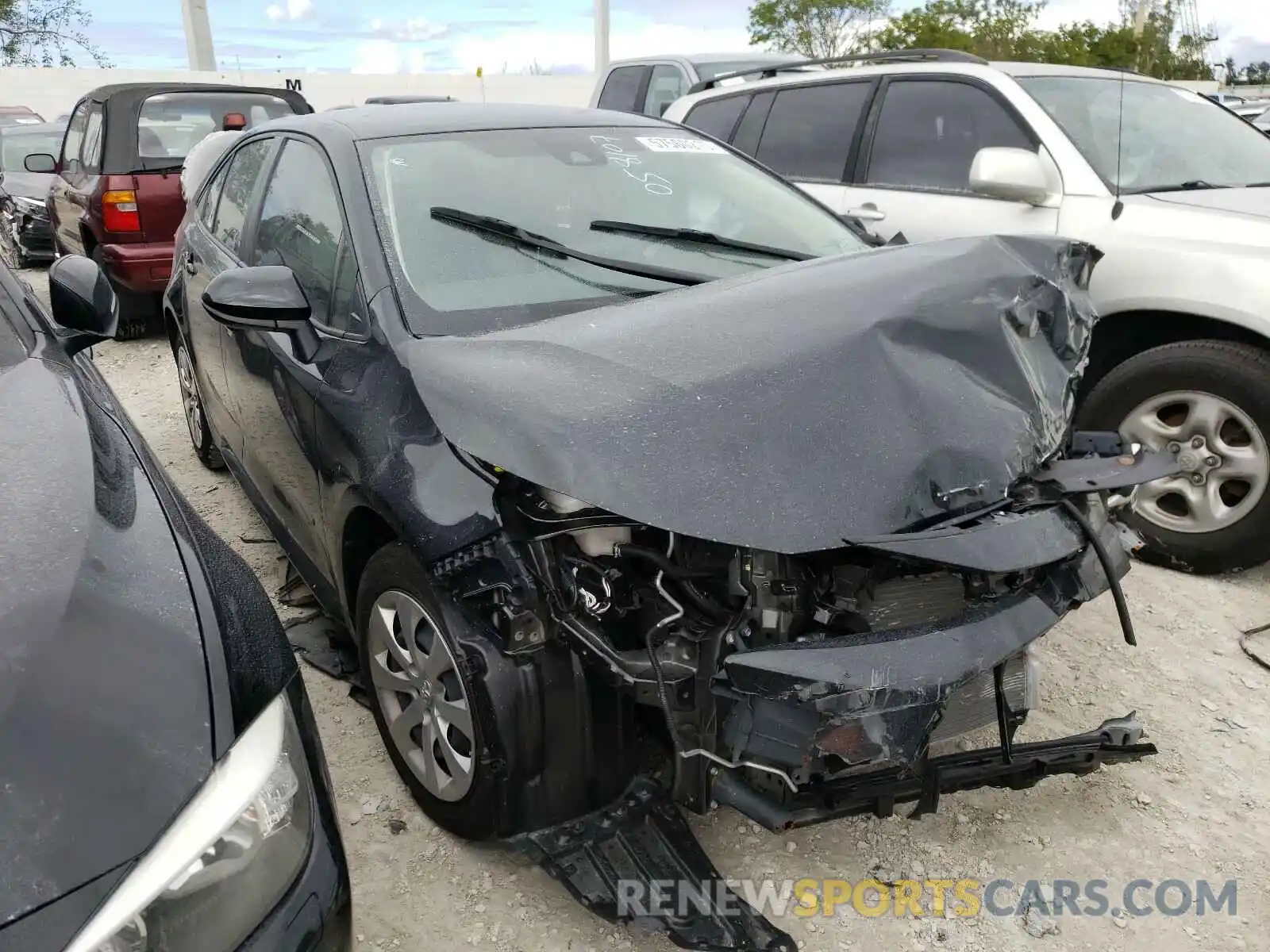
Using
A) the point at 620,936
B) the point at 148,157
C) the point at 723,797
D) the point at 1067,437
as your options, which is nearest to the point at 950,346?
the point at 1067,437

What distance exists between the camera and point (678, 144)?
3.29m

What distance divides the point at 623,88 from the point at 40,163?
17.1 feet

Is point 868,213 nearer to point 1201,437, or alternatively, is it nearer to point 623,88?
point 1201,437

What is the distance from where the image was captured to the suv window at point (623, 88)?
905 cm

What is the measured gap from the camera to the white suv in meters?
3.44

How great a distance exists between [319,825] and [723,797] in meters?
0.79

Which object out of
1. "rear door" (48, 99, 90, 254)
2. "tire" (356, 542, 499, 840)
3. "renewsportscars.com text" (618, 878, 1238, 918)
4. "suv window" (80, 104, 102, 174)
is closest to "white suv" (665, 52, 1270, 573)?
"renewsportscars.com text" (618, 878, 1238, 918)

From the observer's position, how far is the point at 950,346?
2121 mm

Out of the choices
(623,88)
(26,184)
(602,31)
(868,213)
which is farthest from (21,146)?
(602,31)

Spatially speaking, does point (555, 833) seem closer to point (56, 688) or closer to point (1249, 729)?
point (56, 688)

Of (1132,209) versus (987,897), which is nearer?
(987,897)

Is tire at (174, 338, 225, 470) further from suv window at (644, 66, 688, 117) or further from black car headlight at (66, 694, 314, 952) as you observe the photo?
suv window at (644, 66, 688, 117)

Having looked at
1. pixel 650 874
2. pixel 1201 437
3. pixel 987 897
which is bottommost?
pixel 987 897

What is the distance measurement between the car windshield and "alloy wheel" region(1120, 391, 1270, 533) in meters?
12.1
